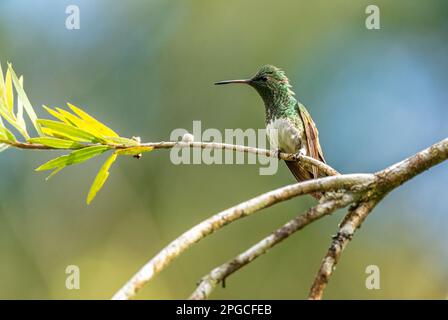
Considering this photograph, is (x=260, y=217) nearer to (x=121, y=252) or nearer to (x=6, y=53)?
(x=121, y=252)

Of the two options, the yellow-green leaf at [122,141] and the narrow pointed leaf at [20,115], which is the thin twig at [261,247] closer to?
the yellow-green leaf at [122,141]

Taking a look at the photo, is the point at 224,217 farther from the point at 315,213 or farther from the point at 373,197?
the point at 373,197

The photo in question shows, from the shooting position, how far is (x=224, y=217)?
5.65 feet

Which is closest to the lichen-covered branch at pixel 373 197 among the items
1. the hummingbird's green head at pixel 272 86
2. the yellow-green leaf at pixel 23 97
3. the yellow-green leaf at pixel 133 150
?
the yellow-green leaf at pixel 133 150

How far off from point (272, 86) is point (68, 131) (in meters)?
4.00

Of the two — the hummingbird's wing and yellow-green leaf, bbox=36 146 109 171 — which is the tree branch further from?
the hummingbird's wing

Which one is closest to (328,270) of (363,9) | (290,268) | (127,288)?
(127,288)

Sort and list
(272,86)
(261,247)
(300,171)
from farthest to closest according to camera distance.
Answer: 1. (272,86)
2. (300,171)
3. (261,247)

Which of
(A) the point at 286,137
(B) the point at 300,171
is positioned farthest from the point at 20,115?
(A) the point at 286,137

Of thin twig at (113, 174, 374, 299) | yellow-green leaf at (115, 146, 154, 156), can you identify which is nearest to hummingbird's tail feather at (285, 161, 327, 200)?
yellow-green leaf at (115, 146, 154, 156)

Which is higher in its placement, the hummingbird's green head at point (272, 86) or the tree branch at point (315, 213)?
the hummingbird's green head at point (272, 86)

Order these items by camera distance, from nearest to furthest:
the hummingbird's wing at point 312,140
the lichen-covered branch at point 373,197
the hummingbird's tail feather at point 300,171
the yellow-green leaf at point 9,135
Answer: the lichen-covered branch at point 373,197, the yellow-green leaf at point 9,135, the hummingbird's tail feather at point 300,171, the hummingbird's wing at point 312,140

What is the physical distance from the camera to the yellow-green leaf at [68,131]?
2.38 meters

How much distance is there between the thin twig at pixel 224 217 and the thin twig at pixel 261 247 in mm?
72
